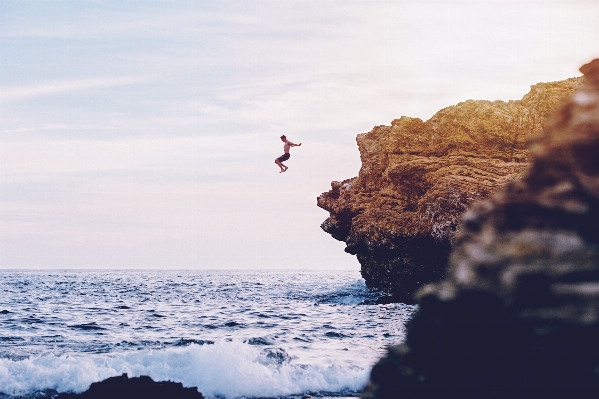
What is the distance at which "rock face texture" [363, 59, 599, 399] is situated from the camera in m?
4.37

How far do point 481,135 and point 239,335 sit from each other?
75.7 ft

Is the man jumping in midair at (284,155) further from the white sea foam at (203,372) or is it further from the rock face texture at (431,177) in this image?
the rock face texture at (431,177)

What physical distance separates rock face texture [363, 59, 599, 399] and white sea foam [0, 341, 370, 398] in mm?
11460

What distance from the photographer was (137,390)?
40.5 feet

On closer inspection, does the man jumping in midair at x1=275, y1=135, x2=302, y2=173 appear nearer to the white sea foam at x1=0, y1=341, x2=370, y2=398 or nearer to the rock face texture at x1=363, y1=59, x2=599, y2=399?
the white sea foam at x1=0, y1=341, x2=370, y2=398

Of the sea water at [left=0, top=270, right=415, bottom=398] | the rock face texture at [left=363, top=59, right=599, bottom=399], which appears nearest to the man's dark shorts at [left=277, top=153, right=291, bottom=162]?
the sea water at [left=0, top=270, right=415, bottom=398]

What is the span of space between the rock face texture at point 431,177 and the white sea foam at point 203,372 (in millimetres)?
19018

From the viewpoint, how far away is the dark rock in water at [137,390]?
482 inches

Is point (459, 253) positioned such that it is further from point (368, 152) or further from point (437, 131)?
point (368, 152)

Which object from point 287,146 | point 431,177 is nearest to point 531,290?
point 287,146

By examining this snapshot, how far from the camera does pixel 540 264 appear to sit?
4.45 m

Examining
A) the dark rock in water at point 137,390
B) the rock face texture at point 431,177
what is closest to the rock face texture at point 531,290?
the dark rock in water at point 137,390

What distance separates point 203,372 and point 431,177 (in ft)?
84.2

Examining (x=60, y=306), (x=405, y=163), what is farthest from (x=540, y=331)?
(x=60, y=306)
